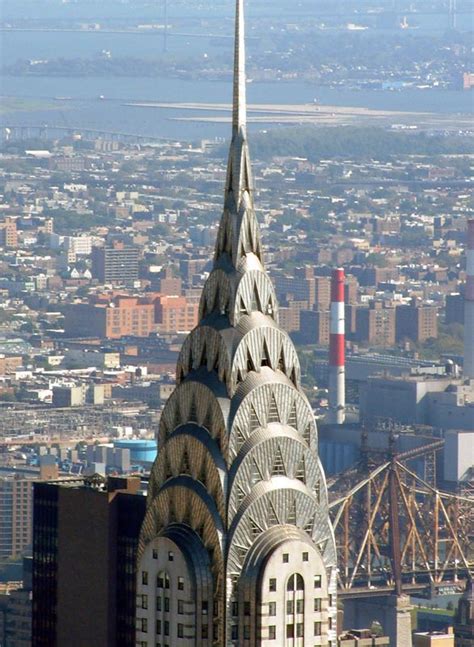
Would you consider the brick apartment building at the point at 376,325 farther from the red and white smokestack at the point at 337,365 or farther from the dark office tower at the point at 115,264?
the dark office tower at the point at 115,264

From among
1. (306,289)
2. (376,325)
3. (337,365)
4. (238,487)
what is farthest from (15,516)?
(238,487)

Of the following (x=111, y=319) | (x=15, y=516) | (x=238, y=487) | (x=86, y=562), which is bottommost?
(x=238, y=487)

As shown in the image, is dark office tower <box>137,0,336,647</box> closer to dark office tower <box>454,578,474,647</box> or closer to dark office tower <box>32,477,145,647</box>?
dark office tower <box>32,477,145,647</box>

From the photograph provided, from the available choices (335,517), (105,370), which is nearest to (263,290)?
(335,517)

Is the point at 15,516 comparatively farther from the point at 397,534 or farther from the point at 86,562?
the point at 86,562

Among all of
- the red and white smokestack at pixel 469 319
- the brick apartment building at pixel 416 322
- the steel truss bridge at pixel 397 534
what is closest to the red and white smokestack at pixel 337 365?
the red and white smokestack at pixel 469 319
